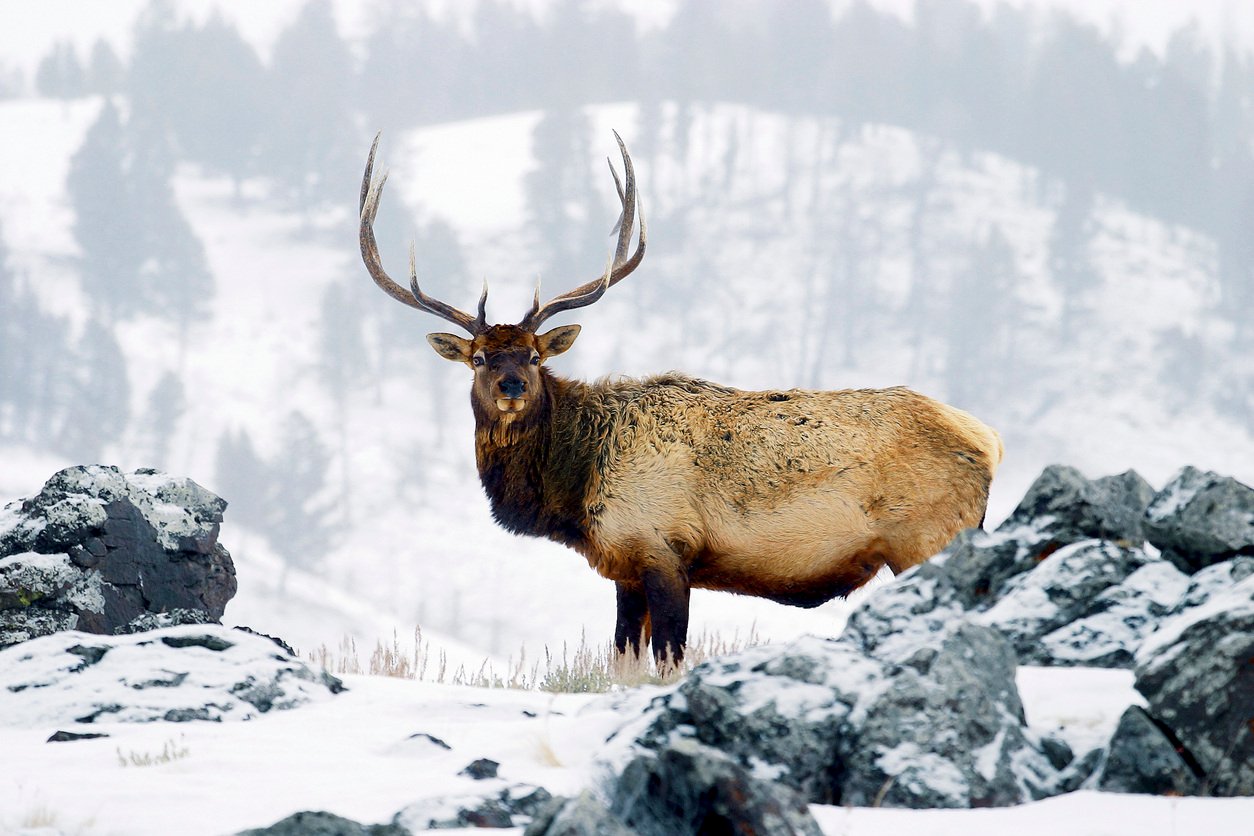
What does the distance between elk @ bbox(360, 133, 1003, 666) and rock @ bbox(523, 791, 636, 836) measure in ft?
14.9

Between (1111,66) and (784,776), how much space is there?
6742 inches

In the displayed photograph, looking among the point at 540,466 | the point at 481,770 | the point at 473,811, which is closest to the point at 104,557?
the point at 540,466

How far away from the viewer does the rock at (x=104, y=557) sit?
866 centimetres

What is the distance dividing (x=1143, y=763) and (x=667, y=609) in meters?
4.67

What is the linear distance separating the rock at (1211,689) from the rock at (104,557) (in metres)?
5.82

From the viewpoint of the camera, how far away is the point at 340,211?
14638cm

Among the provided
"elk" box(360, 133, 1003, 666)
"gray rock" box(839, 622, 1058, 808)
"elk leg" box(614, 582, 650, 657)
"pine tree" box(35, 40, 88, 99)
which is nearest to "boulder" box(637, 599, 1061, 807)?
"gray rock" box(839, 622, 1058, 808)

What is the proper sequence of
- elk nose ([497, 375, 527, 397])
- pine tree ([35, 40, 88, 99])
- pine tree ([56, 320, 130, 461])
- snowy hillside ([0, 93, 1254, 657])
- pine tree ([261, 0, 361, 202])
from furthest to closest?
pine tree ([35, 40, 88, 99])
pine tree ([261, 0, 361, 202])
snowy hillside ([0, 93, 1254, 657])
pine tree ([56, 320, 130, 461])
elk nose ([497, 375, 527, 397])

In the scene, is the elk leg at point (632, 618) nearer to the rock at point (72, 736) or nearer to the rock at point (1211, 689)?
the rock at point (72, 736)

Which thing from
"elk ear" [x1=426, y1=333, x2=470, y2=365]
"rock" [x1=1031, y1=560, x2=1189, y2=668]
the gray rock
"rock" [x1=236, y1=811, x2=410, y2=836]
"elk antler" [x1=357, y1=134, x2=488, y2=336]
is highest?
"elk antler" [x1=357, y1=134, x2=488, y2=336]

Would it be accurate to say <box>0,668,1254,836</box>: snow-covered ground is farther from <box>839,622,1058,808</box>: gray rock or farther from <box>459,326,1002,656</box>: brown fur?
<box>459,326,1002,656</box>: brown fur

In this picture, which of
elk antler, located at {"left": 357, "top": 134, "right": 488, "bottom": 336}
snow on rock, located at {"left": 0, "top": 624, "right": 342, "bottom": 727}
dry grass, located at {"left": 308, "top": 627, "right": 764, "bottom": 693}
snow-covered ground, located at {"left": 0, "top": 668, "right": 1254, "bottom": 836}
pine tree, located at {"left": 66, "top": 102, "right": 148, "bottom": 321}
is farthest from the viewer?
pine tree, located at {"left": 66, "top": 102, "right": 148, "bottom": 321}

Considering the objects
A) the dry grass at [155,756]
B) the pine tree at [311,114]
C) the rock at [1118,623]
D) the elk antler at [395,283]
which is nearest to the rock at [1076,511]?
the rock at [1118,623]

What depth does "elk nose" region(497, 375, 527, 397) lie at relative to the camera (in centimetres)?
1007
